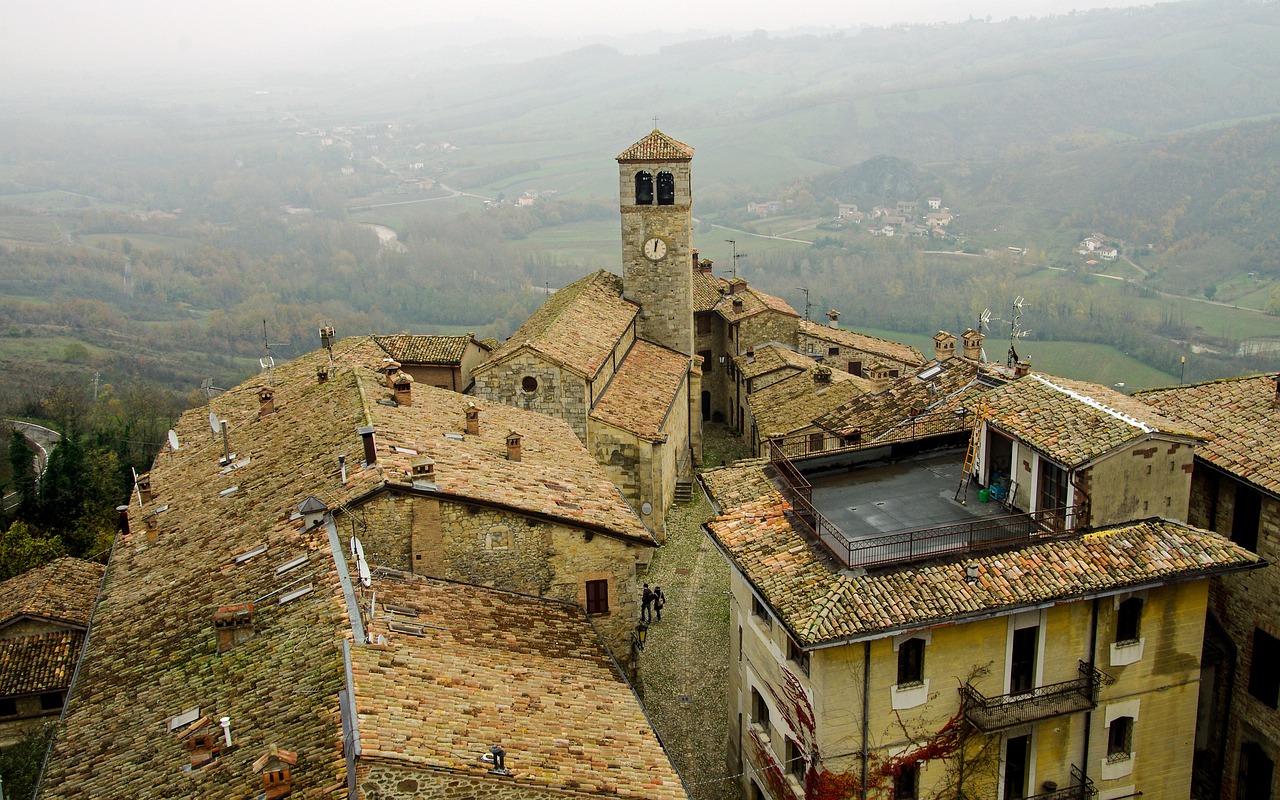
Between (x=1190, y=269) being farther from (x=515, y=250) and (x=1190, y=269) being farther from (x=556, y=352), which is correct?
(x=556, y=352)

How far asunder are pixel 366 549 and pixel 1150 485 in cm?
1525

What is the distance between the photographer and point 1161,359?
86.4 m

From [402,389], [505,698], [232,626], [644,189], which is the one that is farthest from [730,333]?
[232,626]

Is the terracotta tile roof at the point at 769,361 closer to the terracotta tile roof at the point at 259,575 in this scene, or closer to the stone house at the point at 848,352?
the stone house at the point at 848,352

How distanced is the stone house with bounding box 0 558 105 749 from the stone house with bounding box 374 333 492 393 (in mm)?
14430

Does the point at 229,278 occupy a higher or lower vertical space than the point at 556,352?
lower

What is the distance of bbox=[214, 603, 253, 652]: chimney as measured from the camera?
18.8 meters

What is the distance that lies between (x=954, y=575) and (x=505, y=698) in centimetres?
805

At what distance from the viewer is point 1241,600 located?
74.9ft

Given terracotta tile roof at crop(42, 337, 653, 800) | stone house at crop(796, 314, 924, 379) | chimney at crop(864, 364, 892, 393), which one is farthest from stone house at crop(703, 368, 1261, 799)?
stone house at crop(796, 314, 924, 379)

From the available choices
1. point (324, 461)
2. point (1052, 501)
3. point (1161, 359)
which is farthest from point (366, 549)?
point (1161, 359)

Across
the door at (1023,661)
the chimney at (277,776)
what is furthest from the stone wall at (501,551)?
the door at (1023,661)

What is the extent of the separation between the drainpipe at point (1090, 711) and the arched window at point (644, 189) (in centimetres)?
2987

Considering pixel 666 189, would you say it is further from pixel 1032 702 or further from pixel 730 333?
pixel 1032 702
